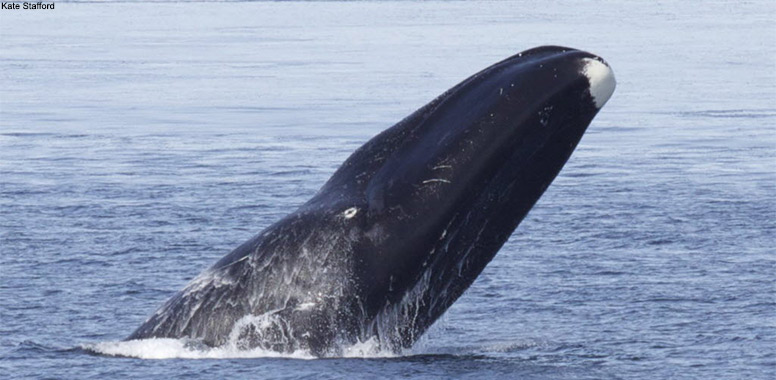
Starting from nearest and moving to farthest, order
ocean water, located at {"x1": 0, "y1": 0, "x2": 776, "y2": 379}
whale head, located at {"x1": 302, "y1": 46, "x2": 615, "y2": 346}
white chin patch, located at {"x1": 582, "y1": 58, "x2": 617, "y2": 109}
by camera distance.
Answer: white chin patch, located at {"x1": 582, "y1": 58, "x2": 617, "y2": 109} → whale head, located at {"x1": 302, "y1": 46, "x2": 615, "y2": 346} → ocean water, located at {"x1": 0, "y1": 0, "x2": 776, "y2": 379}

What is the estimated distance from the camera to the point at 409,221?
38.8ft

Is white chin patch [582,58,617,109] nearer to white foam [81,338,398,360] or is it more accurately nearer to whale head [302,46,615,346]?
whale head [302,46,615,346]

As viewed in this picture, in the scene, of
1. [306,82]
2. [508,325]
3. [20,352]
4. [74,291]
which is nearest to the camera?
[20,352]

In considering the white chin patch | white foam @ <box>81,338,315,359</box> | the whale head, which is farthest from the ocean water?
the white chin patch

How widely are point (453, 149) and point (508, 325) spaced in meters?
4.25

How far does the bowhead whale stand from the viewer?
11.7 m

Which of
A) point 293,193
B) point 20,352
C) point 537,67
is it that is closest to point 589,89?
point 537,67

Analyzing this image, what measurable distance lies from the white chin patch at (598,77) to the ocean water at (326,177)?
8.48ft

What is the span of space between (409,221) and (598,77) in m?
1.79

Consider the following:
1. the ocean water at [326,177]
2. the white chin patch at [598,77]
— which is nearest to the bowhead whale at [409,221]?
the white chin patch at [598,77]

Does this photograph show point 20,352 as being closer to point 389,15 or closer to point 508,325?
point 508,325

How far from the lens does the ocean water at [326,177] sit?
13.9 meters

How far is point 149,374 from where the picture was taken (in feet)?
41.2

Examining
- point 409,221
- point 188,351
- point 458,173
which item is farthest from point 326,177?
point 458,173
